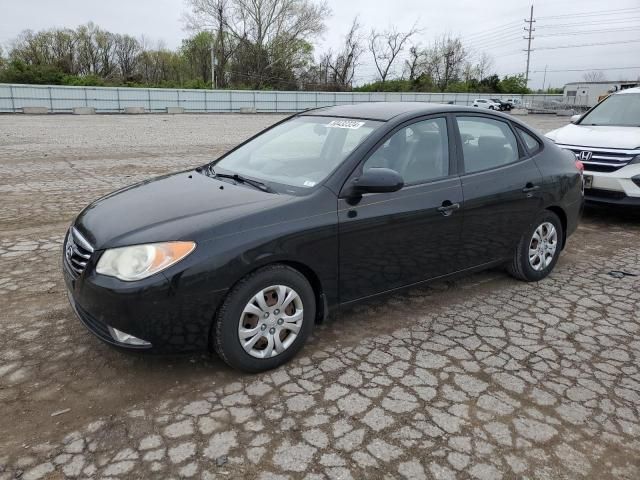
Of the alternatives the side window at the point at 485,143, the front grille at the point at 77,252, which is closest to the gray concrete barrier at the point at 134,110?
the side window at the point at 485,143

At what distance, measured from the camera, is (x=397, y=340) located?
12.4ft

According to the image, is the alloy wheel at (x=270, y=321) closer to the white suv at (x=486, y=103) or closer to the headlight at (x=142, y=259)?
the headlight at (x=142, y=259)

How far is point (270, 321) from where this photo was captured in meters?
3.22

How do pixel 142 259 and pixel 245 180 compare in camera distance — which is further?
pixel 245 180

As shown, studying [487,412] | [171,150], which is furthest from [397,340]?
[171,150]

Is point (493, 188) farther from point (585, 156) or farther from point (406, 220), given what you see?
point (585, 156)

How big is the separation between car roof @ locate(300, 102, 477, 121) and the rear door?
0.70ft

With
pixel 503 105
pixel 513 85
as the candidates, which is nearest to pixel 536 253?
pixel 503 105

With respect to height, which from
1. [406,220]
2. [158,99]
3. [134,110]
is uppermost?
[158,99]

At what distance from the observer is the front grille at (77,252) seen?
3.11 meters

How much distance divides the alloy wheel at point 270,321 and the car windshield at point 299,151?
0.76m

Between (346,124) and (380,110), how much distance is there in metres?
0.30

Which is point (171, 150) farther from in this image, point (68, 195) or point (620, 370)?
point (620, 370)

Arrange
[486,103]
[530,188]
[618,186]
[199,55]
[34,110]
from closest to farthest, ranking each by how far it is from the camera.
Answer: [530,188]
[618,186]
[34,110]
[486,103]
[199,55]
